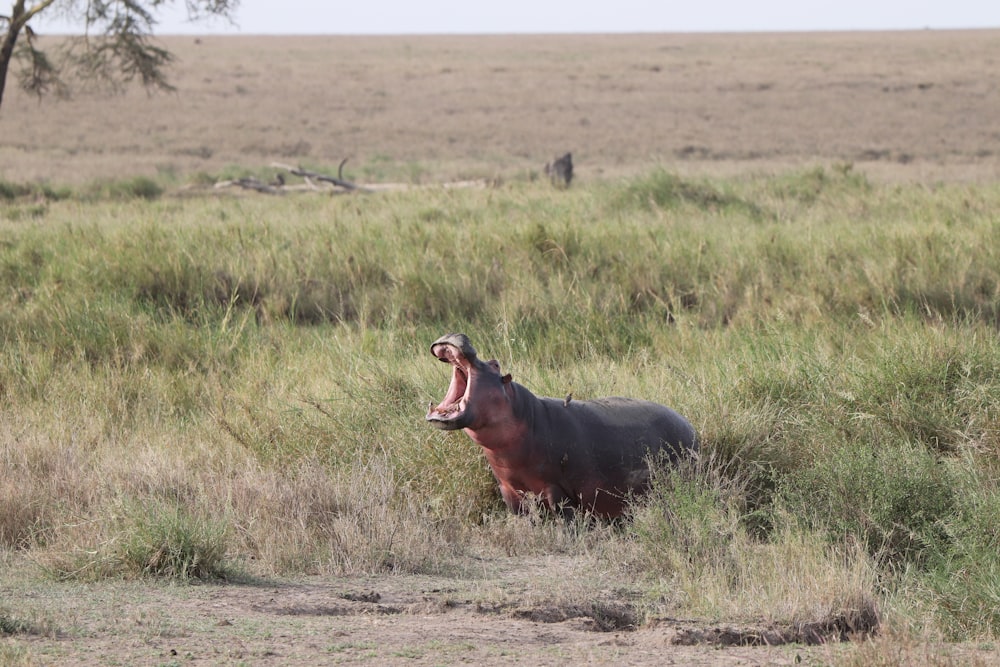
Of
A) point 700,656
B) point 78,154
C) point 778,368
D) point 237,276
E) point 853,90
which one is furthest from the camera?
point 853,90

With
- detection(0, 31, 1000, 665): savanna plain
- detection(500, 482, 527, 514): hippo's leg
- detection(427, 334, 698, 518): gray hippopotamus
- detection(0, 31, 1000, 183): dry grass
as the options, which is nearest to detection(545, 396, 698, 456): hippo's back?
detection(427, 334, 698, 518): gray hippopotamus

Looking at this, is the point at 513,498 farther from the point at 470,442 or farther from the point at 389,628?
the point at 389,628

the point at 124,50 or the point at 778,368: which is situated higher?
the point at 124,50

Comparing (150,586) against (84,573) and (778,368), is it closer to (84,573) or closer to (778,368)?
(84,573)

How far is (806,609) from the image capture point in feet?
12.0

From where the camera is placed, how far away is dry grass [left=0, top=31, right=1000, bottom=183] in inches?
1013

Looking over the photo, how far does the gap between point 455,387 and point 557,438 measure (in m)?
0.47

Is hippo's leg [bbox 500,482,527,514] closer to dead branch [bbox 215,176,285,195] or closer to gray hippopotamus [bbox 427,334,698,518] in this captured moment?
gray hippopotamus [bbox 427,334,698,518]

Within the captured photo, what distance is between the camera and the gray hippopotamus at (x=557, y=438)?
4.61 meters

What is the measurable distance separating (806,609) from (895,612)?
1.06ft

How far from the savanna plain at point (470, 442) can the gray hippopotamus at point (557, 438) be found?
0.41 feet

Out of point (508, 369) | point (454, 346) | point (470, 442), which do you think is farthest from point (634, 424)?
point (508, 369)

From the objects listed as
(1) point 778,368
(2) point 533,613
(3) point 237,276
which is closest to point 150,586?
→ (2) point 533,613

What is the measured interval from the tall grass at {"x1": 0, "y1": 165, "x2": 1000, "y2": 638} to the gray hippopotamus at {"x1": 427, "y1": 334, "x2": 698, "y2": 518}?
0.18m
